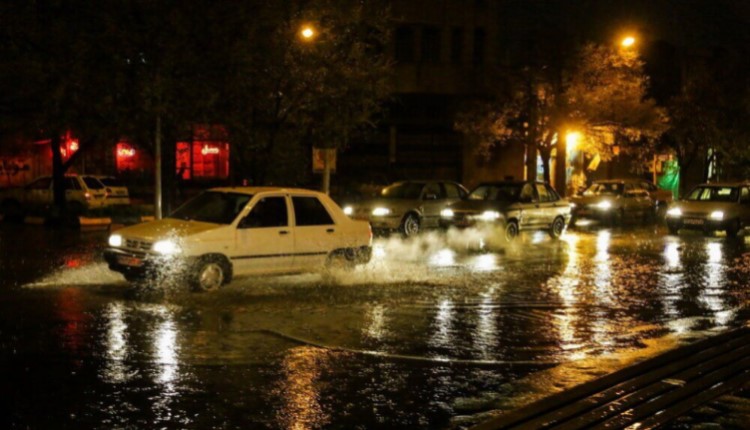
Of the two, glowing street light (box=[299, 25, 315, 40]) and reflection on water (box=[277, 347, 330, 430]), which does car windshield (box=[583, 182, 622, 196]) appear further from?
reflection on water (box=[277, 347, 330, 430])

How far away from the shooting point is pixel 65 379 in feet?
25.5

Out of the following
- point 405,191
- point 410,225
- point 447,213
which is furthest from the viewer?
point 405,191

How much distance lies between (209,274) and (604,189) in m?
22.0

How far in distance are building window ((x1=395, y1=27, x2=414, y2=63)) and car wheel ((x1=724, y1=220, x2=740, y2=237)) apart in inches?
830

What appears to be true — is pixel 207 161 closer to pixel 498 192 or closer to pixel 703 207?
pixel 498 192

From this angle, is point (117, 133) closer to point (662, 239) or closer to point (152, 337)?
point (152, 337)

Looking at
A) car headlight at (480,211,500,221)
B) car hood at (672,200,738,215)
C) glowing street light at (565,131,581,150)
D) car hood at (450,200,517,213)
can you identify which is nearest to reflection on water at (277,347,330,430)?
car headlight at (480,211,500,221)

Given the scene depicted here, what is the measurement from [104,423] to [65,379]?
1.47 meters

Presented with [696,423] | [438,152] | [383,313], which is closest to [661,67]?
[438,152]

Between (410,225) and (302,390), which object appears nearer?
(302,390)

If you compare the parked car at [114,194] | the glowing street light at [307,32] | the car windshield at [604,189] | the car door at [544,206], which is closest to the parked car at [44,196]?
the parked car at [114,194]

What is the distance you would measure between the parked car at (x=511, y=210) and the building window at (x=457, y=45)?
65.4 ft

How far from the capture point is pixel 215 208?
13.6 meters

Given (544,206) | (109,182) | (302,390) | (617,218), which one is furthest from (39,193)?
(302,390)
